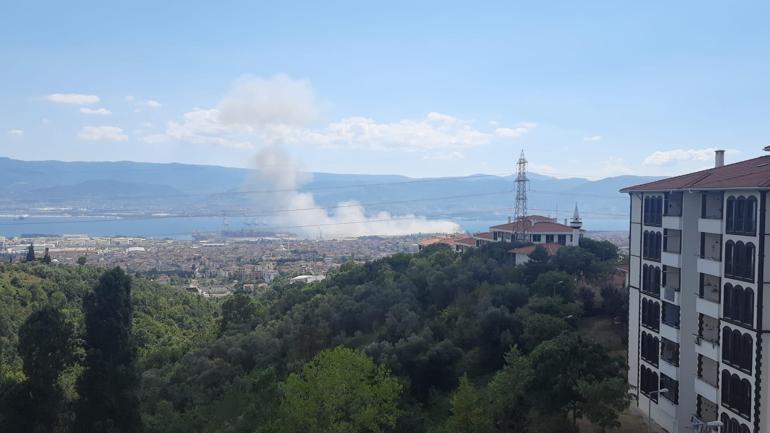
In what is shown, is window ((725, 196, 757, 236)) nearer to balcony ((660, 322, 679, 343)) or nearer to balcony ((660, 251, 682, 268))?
balcony ((660, 251, 682, 268))

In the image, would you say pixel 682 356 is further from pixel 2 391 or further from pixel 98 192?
pixel 98 192

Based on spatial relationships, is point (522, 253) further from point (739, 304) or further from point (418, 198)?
point (418, 198)

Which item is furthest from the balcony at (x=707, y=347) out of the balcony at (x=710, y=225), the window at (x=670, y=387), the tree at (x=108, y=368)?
the tree at (x=108, y=368)

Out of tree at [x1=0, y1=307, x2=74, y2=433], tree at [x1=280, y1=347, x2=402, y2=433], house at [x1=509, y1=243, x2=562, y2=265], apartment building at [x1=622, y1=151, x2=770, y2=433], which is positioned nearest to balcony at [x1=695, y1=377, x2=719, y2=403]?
apartment building at [x1=622, y1=151, x2=770, y2=433]

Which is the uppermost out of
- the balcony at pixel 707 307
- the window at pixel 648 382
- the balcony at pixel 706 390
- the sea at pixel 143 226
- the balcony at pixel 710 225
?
the balcony at pixel 710 225

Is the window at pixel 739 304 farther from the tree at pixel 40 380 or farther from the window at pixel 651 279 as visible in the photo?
the tree at pixel 40 380

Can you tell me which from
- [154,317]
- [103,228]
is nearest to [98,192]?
[103,228]
